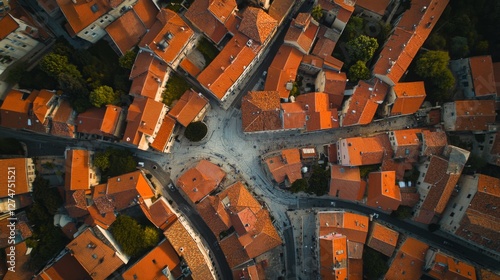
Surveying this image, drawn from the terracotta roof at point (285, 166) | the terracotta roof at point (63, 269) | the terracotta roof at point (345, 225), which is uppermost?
the terracotta roof at point (285, 166)

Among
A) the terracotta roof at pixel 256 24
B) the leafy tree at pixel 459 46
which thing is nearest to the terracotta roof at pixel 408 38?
the leafy tree at pixel 459 46

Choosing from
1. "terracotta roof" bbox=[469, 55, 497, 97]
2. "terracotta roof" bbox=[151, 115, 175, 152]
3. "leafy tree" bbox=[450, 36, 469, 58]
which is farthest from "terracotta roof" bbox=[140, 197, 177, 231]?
"terracotta roof" bbox=[469, 55, 497, 97]

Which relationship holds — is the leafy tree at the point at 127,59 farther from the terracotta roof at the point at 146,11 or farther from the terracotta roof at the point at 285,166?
the terracotta roof at the point at 285,166

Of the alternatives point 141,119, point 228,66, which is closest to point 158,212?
point 141,119

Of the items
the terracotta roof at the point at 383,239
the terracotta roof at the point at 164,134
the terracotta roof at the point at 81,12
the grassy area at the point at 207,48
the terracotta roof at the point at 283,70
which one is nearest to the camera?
the terracotta roof at the point at 81,12

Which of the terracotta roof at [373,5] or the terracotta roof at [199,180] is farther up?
the terracotta roof at [373,5]

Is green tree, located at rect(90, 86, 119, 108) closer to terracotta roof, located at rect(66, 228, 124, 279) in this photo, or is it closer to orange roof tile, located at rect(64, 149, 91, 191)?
orange roof tile, located at rect(64, 149, 91, 191)

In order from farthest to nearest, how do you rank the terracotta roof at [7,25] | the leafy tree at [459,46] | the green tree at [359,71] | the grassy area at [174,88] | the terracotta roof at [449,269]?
the leafy tree at [459,46] → the grassy area at [174,88] → the green tree at [359,71] → the terracotta roof at [449,269] → the terracotta roof at [7,25]

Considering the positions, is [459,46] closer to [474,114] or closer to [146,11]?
[474,114]
